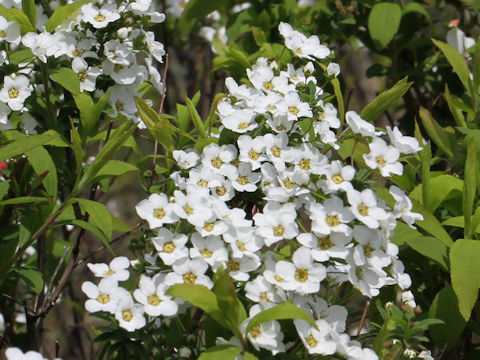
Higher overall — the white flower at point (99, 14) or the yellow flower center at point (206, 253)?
the white flower at point (99, 14)

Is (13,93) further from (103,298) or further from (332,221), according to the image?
(332,221)

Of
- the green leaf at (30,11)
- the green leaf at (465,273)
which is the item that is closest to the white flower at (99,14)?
the green leaf at (30,11)

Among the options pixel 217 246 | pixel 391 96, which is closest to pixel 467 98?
pixel 391 96

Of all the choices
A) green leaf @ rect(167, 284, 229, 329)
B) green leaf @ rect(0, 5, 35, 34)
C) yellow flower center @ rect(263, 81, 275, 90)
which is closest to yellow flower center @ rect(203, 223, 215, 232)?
green leaf @ rect(167, 284, 229, 329)

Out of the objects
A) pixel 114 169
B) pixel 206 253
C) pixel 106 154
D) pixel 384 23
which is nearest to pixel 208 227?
pixel 206 253

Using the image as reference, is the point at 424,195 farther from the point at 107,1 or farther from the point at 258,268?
the point at 107,1

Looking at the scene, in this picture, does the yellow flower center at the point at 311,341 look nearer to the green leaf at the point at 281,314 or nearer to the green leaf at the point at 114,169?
the green leaf at the point at 281,314
